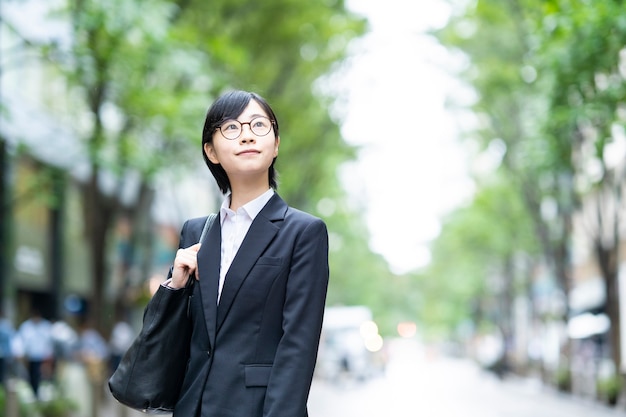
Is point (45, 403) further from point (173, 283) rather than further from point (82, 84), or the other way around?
point (173, 283)

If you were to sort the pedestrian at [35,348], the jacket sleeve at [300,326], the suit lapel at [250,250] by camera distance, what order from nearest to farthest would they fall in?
1. the jacket sleeve at [300,326]
2. the suit lapel at [250,250]
3. the pedestrian at [35,348]

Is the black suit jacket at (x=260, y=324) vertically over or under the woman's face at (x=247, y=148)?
under

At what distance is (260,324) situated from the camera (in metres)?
3.35

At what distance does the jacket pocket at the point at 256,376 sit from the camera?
130 inches

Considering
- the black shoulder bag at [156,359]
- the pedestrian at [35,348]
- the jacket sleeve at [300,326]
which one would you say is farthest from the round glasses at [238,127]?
the pedestrian at [35,348]

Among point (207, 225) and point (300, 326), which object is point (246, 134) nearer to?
point (207, 225)

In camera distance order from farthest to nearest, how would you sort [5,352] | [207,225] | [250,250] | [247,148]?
[5,352], [207,225], [247,148], [250,250]

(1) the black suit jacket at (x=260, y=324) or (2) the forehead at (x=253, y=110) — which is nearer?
(1) the black suit jacket at (x=260, y=324)

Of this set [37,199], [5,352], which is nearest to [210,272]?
[5,352]

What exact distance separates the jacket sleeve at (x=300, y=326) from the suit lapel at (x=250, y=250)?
0.11m

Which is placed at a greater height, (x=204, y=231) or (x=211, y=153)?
(x=211, y=153)

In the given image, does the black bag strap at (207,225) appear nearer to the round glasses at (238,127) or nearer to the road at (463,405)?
the round glasses at (238,127)

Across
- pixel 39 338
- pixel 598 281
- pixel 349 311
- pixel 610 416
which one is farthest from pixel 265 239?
pixel 349 311

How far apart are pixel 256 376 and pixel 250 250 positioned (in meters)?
0.40
